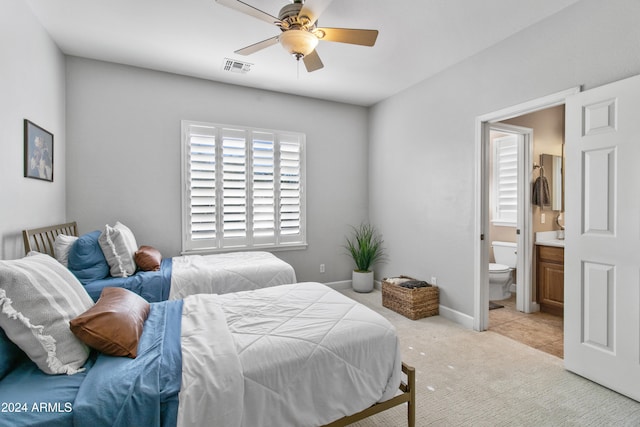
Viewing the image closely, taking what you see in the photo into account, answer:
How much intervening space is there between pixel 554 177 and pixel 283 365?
4341 millimetres

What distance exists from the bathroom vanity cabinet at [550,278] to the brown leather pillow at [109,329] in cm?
431

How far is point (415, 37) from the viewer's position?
2.93 metres

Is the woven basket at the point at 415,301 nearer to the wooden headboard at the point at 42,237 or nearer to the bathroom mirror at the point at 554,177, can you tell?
the bathroom mirror at the point at 554,177

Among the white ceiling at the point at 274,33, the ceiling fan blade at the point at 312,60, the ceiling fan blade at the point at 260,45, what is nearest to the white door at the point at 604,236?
the white ceiling at the point at 274,33

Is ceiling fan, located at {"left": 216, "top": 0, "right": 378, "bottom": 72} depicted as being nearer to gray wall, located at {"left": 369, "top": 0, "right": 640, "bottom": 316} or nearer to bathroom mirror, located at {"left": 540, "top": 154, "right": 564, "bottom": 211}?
gray wall, located at {"left": 369, "top": 0, "right": 640, "bottom": 316}

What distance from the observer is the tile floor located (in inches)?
118

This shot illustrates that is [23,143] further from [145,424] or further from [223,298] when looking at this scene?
[145,424]

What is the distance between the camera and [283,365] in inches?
57.4

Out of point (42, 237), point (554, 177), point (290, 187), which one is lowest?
point (42, 237)

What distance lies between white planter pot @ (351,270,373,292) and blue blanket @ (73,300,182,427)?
3481 mm

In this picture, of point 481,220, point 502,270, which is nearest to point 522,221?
point 502,270

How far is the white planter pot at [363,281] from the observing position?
15.4ft

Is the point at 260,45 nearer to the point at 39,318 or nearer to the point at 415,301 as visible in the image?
the point at 39,318

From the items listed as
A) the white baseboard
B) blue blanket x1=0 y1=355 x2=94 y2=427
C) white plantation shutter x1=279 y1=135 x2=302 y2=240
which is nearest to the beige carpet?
the white baseboard
